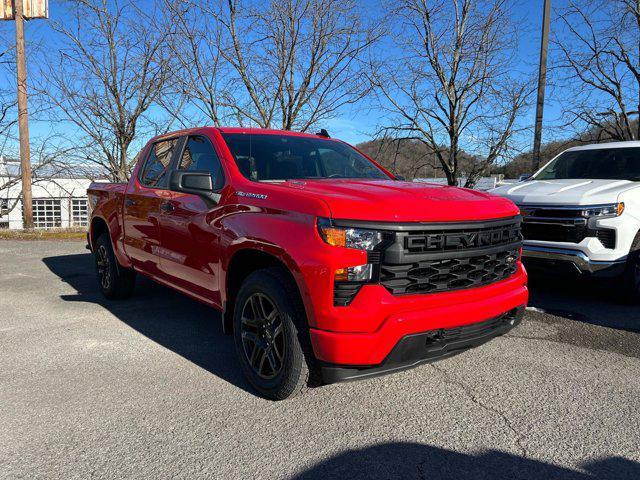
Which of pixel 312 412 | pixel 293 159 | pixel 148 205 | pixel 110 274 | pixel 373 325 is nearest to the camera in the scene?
pixel 373 325

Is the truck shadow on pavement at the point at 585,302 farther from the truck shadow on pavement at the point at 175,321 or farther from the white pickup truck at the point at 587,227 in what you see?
the truck shadow on pavement at the point at 175,321

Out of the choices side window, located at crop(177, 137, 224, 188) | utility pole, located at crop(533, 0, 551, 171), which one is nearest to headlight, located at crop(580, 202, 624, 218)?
side window, located at crop(177, 137, 224, 188)

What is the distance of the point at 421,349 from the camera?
2783 mm

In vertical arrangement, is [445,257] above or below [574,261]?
above

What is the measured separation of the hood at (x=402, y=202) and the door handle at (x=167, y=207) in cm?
125

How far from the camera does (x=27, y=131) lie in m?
13.5

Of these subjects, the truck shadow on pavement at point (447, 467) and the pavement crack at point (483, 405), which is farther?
the pavement crack at point (483, 405)

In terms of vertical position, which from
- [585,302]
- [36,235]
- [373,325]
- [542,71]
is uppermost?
[542,71]

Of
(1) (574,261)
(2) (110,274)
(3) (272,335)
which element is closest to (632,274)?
(1) (574,261)

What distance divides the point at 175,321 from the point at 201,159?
1811mm

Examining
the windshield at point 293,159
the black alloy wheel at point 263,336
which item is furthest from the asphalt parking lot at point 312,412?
the windshield at point 293,159

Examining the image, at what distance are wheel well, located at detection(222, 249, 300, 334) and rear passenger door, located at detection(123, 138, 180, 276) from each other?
128 centimetres

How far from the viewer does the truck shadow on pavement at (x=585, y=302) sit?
490cm

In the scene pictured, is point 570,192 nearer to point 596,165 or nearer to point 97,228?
point 596,165
